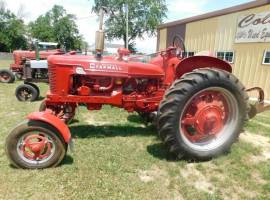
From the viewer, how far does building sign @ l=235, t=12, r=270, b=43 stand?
395 inches

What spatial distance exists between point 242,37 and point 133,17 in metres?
32.2

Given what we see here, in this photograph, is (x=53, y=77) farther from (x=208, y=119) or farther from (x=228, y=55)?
(x=228, y=55)

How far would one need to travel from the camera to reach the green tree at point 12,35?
47594 millimetres

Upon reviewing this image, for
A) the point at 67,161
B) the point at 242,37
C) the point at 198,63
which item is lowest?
the point at 67,161

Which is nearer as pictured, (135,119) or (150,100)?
(150,100)

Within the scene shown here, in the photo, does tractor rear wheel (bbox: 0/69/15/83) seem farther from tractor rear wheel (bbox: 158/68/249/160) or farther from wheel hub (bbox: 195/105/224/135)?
wheel hub (bbox: 195/105/224/135)

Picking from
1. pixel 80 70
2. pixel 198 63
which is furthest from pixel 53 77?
pixel 198 63

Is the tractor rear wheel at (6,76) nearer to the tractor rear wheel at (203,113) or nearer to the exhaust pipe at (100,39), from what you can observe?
the exhaust pipe at (100,39)

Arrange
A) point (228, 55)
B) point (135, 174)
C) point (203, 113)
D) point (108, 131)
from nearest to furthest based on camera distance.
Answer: point (135, 174) < point (203, 113) < point (108, 131) < point (228, 55)

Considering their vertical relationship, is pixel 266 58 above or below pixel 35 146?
above

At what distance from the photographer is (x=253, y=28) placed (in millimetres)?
10555

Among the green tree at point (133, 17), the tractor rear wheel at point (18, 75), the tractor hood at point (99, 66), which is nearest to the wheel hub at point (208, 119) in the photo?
the tractor hood at point (99, 66)

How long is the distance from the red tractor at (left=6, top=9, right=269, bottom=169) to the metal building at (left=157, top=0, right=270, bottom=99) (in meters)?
6.94

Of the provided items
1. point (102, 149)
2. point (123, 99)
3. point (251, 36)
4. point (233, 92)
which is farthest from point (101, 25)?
point (251, 36)
